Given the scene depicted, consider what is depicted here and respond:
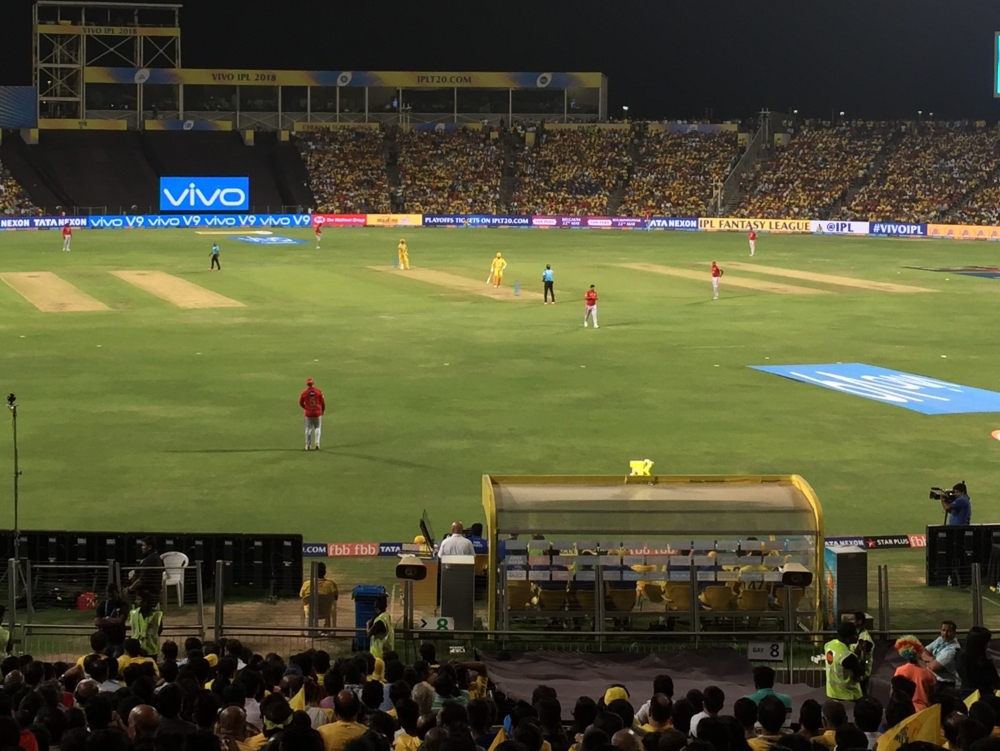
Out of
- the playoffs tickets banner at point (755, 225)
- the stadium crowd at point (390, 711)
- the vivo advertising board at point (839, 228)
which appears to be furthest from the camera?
the playoffs tickets banner at point (755, 225)

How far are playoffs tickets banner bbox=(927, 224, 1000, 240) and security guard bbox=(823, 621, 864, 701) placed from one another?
3457 inches

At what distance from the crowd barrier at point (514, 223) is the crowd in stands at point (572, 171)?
623 centimetres

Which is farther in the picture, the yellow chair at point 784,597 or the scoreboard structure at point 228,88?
the scoreboard structure at point 228,88

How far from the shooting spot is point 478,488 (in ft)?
81.1

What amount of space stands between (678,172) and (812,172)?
450 inches

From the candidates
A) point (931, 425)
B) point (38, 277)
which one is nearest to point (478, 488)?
point (931, 425)

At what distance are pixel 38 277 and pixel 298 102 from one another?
70.0 meters

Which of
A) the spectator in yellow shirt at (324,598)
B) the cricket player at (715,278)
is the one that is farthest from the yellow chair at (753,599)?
the cricket player at (715,278)

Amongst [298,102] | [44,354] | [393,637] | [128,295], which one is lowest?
[393,637]

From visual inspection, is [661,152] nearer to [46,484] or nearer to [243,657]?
[46,484]

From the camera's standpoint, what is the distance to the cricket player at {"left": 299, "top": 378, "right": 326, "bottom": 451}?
27.0 metres

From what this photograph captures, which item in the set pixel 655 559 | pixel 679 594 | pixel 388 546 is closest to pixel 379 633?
pixel 655 559

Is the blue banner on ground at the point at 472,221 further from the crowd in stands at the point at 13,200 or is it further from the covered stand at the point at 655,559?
the covered stand at the point at 655,559

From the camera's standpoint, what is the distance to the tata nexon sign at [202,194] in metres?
106
